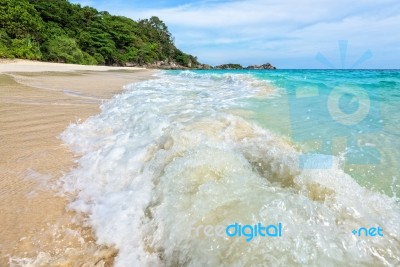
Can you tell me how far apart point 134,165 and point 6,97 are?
545 cm

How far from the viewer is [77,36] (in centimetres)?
4422

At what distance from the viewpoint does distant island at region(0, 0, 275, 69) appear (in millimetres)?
29480

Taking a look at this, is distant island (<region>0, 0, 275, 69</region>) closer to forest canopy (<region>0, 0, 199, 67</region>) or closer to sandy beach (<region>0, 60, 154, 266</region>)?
forest canopy (<region>0, 0, 199, 67</region>)

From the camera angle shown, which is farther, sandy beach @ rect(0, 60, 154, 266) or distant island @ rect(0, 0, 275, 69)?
distant island @ rect(0, 0, 275, 69)

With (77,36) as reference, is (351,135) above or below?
below

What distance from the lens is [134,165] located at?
2590mm

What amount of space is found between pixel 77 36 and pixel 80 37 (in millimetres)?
467

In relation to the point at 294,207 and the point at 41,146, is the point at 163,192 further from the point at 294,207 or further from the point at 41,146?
the point at 41,146

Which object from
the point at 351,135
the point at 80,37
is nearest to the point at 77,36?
the point at 80,37

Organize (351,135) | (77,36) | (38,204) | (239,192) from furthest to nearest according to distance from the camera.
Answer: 1. (77,36)
2. (351,135)
3. (38,204)
4. (239,192)

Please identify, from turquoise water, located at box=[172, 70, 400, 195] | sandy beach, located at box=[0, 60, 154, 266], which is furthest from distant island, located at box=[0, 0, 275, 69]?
turquoise water, located at box=[172, 70, 400, 195]

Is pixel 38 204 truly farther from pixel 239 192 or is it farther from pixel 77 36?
pixel 77 36

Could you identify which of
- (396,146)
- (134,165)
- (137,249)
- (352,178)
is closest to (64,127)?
(134,165)

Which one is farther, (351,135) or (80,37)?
(80,37)
